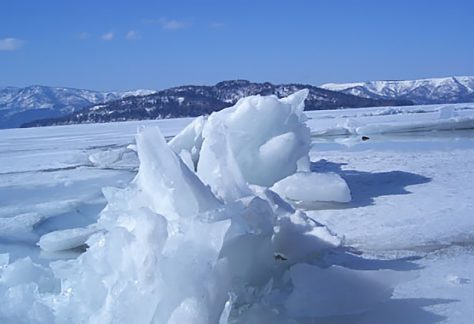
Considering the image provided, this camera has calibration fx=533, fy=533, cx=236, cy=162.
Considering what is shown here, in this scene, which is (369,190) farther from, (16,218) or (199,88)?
(199,88)

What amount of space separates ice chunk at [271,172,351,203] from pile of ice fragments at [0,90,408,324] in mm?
1686

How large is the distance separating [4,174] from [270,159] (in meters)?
5.84

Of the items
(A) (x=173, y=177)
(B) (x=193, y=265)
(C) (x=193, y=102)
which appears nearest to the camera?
(B) (x=193, y=265)

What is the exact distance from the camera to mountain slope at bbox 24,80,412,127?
67.4m

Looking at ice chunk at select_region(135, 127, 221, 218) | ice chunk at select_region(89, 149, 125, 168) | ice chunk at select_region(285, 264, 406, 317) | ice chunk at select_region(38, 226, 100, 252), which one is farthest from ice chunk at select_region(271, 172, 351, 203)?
ice chunk at select_region(89, 149, 125, 168)

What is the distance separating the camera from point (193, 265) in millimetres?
2270

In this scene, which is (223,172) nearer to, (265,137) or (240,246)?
(240,246)

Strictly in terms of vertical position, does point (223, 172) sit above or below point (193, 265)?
above

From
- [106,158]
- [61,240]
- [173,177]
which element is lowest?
[106,158]

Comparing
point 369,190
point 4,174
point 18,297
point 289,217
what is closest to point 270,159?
point 369,190

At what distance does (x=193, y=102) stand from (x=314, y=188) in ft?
241

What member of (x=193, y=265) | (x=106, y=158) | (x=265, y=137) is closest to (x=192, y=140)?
(x=265, y=137)

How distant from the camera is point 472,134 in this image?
43.5 feet

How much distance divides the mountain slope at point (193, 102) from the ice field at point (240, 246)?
56493 millimetres
